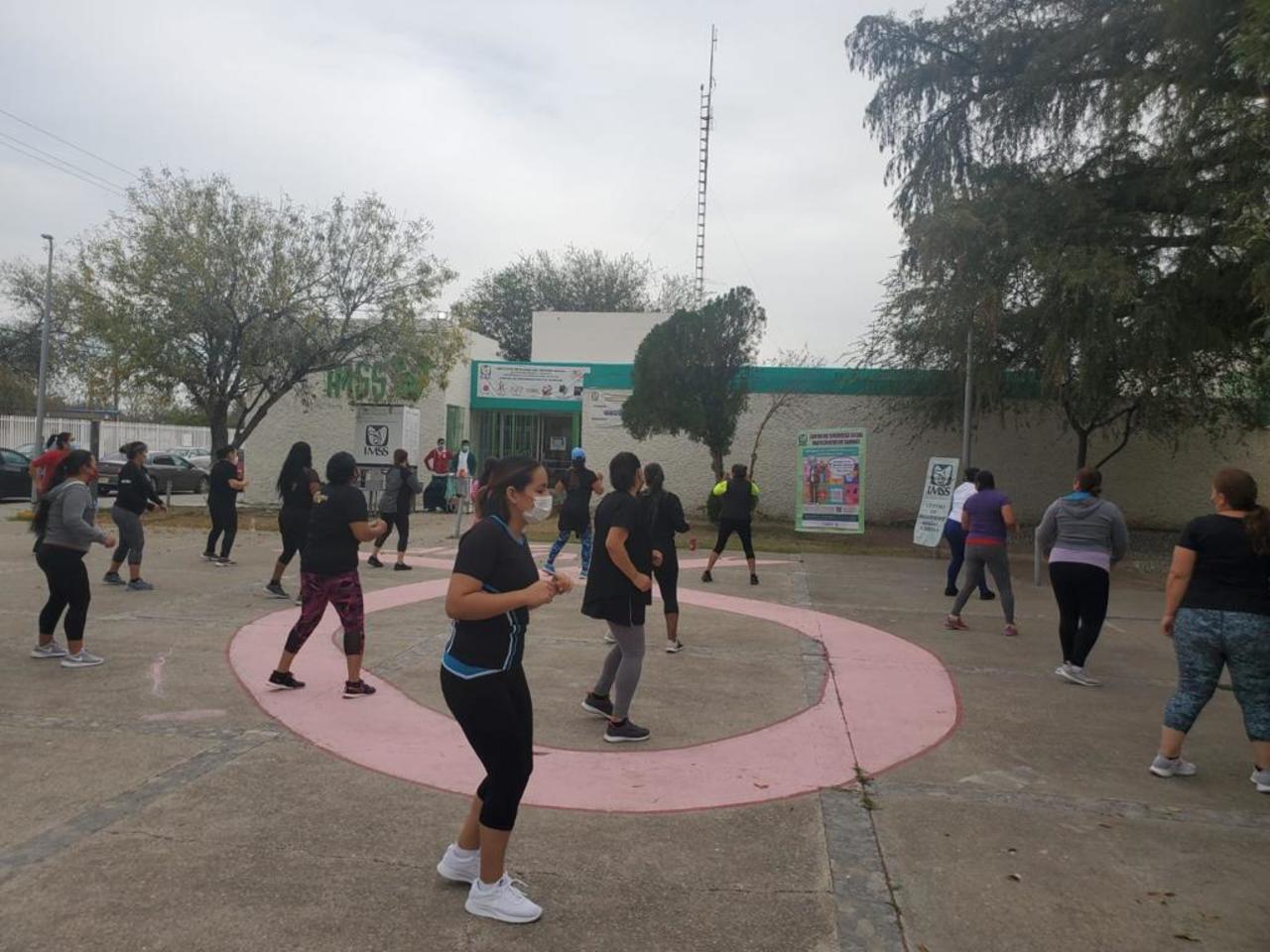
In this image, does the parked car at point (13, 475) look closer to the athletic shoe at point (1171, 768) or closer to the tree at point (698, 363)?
the tree at point (698, 363)

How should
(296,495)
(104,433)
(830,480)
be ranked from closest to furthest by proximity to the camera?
(296,495), (830,480), (104,433)

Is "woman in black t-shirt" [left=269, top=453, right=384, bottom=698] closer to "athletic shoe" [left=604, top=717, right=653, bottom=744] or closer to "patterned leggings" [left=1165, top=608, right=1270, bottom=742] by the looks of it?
"athletic shoe" [left=604, top=717, right=653, bottom=744]

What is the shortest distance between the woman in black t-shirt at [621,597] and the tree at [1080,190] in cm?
947

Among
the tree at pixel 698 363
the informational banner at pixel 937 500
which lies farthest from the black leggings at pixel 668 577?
the tree at pixel 698 363

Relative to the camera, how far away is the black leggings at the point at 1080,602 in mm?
7113

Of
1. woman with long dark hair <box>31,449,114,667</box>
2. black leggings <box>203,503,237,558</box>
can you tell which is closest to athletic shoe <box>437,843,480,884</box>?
woman with long dark hair <box>31,449,114,667</box>

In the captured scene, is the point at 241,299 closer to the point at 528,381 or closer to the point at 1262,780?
the point at 528,381

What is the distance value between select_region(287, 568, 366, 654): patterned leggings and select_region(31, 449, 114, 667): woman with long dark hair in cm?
162

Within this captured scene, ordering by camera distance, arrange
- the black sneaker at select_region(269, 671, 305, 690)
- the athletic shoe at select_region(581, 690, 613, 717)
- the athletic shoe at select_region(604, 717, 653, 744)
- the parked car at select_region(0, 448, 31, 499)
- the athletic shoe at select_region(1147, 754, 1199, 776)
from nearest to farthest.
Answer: the athletic shoe at select_region(1147, 754, 1199, 776), the athletic shoe at select_region(604, 717, 653, 744), the athletic shoe at select_region(581, 690, 613, 717), the black sneaker at select_region(269, 671, 305, 690), the parked car at select_region(0, 448, 31, 499)

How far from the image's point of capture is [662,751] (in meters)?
5.45

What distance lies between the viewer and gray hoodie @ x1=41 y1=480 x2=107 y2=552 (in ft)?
22.2

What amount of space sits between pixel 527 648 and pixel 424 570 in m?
5.35

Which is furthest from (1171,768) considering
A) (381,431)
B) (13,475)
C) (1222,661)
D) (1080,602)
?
(13,475)

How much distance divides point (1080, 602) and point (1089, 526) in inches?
23.4
